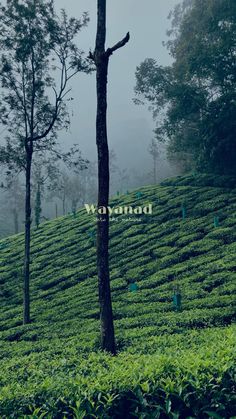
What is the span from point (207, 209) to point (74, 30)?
14.5 meters

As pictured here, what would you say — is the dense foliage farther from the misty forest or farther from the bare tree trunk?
the bare tree trunk

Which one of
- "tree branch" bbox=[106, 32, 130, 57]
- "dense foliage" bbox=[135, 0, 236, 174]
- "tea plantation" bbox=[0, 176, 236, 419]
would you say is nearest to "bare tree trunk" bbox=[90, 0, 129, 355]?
"tree branch" bbox=[106, 32, 130, 57]

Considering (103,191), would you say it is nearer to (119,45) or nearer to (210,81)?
(119,45)

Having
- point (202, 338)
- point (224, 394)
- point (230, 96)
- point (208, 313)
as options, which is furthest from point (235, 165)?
point (224, 394)

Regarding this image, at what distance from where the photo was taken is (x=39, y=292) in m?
21.7

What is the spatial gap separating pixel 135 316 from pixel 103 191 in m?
5.93

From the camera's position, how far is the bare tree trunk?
36.9 ft

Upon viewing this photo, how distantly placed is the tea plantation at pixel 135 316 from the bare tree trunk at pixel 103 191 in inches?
31.8

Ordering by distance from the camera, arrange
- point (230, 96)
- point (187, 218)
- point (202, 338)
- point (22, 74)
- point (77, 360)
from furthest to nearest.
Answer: point (230, 96)
point (187, 218)
point (22, 74)
point (202, 338)
point (77, 360)

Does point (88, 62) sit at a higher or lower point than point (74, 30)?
lower

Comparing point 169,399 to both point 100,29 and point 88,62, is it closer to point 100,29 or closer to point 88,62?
point 100,29

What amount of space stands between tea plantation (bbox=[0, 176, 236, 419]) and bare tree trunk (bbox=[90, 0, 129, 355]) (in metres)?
0.81

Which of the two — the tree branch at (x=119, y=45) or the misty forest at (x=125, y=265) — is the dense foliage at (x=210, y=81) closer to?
the misty forest at (x=125, y=265)

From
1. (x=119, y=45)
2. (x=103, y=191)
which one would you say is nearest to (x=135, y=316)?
(x=103, y=191)
